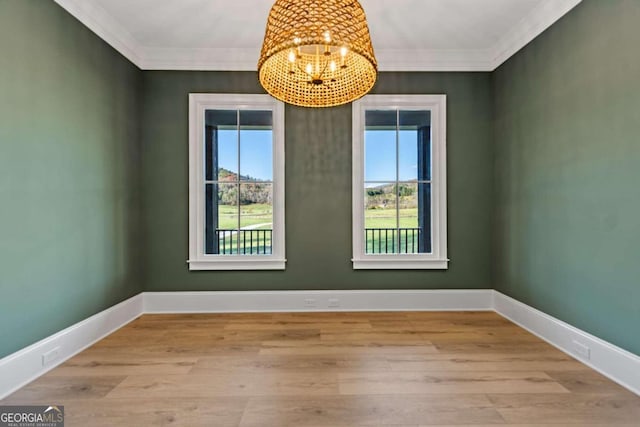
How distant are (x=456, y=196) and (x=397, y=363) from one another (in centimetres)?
Answer: 201

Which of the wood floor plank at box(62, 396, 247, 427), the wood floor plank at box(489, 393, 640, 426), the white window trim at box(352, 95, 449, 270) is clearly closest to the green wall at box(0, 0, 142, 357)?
the wood floor plank at box(62, 396, 247, 427)

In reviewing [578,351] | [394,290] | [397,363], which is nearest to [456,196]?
[394,290]

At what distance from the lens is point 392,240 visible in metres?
3.64

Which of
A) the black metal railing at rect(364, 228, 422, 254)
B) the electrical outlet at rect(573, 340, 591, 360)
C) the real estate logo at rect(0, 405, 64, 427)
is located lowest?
the real estate logo at rect(0, 405, 64, 427)

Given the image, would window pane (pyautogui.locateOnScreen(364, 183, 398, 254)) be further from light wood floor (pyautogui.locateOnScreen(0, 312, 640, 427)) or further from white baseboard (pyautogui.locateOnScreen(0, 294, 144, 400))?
white baseboard (pyautogui.locateOnScreen(0, 294, 144, 400))

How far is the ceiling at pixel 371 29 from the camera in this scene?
8.55 ft

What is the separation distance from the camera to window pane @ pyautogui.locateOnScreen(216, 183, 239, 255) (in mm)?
3543

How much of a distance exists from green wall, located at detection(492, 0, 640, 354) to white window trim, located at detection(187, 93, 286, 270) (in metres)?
2.35

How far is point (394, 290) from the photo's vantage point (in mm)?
3467

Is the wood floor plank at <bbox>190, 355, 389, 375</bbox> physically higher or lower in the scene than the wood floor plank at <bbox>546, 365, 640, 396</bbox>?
higher

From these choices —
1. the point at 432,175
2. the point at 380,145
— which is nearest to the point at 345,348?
the point at 432,175

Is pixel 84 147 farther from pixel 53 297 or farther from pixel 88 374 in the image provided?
pixel 88 374

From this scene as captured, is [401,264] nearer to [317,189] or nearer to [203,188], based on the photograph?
[317,189]

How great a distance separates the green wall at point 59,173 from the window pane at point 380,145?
252cm
